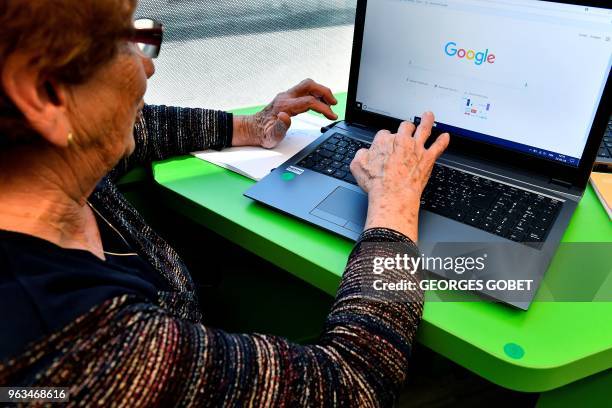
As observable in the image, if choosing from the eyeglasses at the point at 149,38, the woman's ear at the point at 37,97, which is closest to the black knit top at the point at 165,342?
the woman's ear at the point at 37,97

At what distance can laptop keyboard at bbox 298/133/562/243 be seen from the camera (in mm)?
761

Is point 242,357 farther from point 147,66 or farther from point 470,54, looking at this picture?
point 470,54

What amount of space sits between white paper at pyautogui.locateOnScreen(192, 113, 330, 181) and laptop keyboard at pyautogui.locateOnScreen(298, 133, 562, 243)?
0.25ft

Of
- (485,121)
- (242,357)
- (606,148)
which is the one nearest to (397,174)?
(485,121)

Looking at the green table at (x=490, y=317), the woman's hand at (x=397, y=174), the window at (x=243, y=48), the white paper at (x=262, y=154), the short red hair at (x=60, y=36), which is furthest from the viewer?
the window at (x=243, y=48)

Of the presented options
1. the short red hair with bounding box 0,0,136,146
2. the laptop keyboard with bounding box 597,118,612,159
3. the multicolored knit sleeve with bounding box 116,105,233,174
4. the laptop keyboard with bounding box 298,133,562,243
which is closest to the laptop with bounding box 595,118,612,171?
the laptop keyboard with bounding box 597,118,612,159

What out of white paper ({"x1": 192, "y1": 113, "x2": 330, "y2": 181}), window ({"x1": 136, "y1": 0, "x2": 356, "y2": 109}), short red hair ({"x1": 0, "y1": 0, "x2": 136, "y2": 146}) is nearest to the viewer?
short red hair ({"x1": 0, "y1": 0, "x2": 136, "y2": 146})

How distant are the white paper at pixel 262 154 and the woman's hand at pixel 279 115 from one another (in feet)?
0.06

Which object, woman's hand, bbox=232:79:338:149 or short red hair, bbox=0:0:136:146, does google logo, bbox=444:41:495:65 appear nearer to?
woman's hand, bbox=232:79:338:149

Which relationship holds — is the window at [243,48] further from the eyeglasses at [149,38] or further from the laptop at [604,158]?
the laptop at [604,158]

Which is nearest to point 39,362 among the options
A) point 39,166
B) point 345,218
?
point 39,166

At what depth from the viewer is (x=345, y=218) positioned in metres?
0.80

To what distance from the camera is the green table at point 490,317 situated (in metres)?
0.60

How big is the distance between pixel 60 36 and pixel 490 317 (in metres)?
0.57
